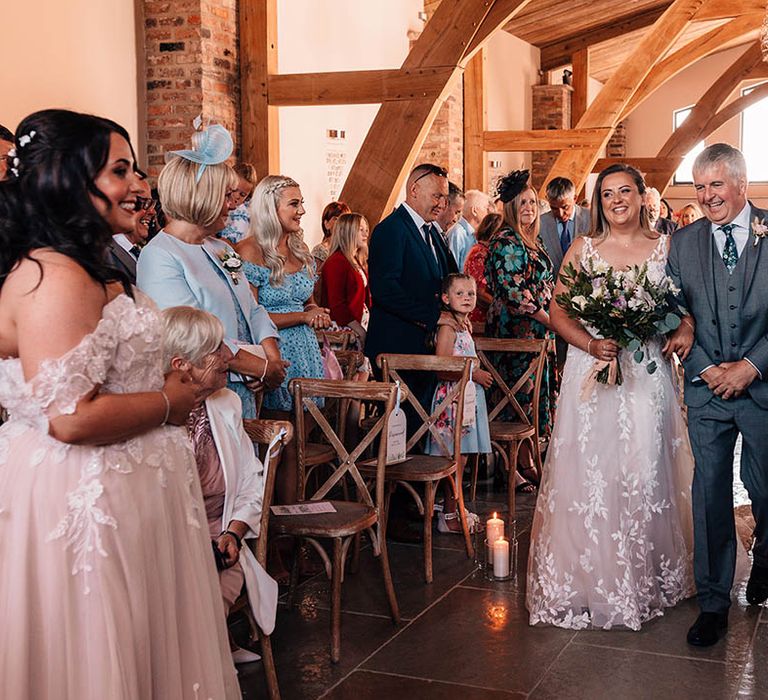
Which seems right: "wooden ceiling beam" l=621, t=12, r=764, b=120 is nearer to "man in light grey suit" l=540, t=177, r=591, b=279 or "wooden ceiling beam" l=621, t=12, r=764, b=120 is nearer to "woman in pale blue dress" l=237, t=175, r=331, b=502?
"man in light grey suit" l=540, t=177, r=591, b=279

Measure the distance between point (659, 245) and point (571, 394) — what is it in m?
0.70

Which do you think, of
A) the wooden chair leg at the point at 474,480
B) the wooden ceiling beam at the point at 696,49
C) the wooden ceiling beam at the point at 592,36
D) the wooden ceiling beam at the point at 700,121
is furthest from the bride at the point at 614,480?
the wooden ceiling beam at the point at 592,36

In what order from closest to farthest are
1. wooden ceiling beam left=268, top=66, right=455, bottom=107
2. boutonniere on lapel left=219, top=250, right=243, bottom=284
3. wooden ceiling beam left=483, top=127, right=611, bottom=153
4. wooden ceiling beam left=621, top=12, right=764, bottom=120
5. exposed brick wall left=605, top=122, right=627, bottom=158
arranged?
boutonniere on lapel left=219, top=250, right=243, bottom=284
wooden ceiling beam left=268, top=66, right=455, bottom=107
wooden ceiling beam left=483, top=127, right=611, bottom=153
wooden ceiling beam left=621, top=12, right=764, bottom=120
exposed brick wall left=605, top=122, right=627, bottom=158

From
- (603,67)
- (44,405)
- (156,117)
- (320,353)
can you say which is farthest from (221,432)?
(603,67)

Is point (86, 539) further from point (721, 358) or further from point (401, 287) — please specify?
point (401, 287)

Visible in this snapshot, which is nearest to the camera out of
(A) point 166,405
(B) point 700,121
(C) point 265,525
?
(A) point 166,405

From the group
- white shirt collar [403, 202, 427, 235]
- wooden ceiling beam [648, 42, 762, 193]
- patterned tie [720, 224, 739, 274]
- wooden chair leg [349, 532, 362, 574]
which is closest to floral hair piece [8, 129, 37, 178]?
patterned tie [720, 224, 739, 274]

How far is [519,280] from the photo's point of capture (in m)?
6.13

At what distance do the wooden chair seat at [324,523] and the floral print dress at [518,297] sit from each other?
95.8 inches

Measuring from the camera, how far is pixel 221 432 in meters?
3.21

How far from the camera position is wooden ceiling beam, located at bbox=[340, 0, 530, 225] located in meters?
7.36

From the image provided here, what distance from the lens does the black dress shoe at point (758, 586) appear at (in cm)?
424

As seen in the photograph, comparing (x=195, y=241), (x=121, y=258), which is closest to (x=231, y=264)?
(x=195, y=241)

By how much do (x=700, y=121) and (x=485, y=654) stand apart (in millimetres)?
13312
